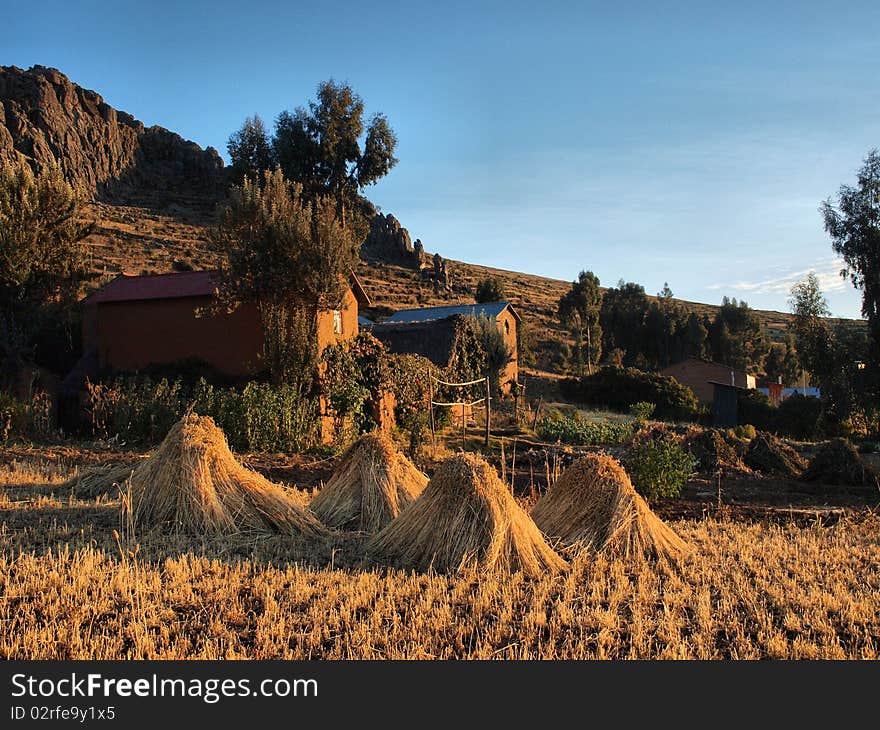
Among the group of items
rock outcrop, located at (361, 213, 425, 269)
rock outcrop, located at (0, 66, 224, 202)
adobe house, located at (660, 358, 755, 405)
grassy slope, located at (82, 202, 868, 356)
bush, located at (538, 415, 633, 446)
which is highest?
rock outcrop, located at (0, 66, 224, 202)

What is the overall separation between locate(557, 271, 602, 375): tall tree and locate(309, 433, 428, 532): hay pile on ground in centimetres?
4550

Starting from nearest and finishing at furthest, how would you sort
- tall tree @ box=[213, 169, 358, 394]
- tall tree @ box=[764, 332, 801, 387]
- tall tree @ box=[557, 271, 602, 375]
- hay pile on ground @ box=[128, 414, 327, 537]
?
hay pile on ground @ box=[128, 414, 327, 537]
tall tree @ box=[213, 169, 358, 394]
tall tree @ box=[557, 271, 602, 375]
tall tree @ box=[764, 332, 801, 387]

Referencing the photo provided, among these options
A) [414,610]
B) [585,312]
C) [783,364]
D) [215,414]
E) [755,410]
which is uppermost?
[585,312]

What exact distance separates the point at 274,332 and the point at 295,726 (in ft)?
45.2

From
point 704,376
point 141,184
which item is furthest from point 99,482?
point 141,184

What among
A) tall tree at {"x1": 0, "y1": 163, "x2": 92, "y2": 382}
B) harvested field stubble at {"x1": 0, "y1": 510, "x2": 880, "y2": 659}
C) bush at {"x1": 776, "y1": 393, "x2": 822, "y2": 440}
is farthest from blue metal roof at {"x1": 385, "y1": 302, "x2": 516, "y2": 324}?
harvested field stubble at {"x1": 0, "y1": 510, "x2": 880, "y2": 659}

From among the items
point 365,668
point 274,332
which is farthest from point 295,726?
point 274,332

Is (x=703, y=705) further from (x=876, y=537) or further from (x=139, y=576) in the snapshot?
(x=876, y=537)

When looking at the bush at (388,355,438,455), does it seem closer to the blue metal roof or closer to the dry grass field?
the dry grass field

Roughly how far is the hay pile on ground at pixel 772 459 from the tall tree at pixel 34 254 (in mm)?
17434

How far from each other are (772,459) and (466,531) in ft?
35.7

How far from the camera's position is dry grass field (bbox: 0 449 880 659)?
4.02 metres

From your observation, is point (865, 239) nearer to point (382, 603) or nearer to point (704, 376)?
point (704, 376)

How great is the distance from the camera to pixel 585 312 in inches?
2169
